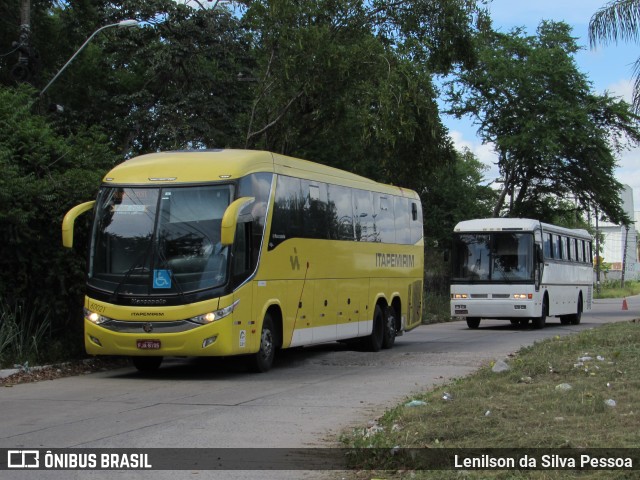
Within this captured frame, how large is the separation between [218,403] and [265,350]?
3.64 meters

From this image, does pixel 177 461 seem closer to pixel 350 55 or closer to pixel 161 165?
pixel 161 165

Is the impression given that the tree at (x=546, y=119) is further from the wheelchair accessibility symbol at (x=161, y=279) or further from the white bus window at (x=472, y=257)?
the wheelchair accessibility symbol at (x=161, y=279)

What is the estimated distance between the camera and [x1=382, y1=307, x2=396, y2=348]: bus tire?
20.7 metres

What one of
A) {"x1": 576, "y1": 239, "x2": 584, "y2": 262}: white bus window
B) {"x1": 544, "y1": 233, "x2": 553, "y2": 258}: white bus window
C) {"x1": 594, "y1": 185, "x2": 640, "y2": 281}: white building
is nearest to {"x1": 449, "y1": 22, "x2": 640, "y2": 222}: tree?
{"x1": 576, "y1": 239, "x2": 584, "y2": 262}: white bus window

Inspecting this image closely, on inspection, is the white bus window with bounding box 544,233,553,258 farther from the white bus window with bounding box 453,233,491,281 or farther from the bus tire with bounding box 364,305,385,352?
the bus tire with bounding box 364,305,385,352

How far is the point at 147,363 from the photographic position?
15758 mm

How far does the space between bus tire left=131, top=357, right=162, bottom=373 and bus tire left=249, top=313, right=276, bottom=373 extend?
178 centimetres

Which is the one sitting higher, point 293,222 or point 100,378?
point 293,222

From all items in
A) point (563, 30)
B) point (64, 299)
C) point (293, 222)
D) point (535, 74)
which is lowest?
point (64, 299)

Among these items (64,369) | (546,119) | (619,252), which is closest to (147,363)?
(64,369)

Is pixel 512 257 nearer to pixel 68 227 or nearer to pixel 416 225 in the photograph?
pixel 416 225

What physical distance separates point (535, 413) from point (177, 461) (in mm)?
3469

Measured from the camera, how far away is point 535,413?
8.80 meters

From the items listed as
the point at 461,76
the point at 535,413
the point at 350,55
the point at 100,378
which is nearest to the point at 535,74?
the point at 461,76
